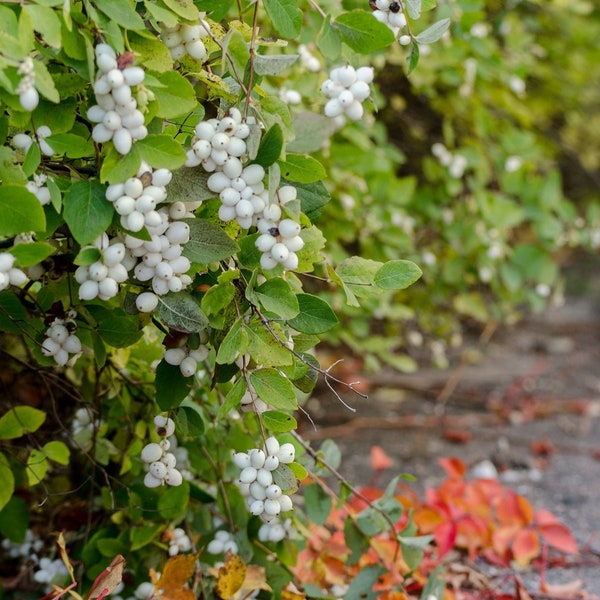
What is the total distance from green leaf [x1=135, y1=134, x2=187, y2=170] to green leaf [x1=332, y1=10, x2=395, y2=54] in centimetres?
26

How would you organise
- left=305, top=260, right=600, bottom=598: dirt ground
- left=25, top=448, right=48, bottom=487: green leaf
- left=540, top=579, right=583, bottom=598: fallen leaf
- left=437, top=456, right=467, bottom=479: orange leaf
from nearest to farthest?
left=25, top=448, right=48, bottom=487: green leaf
left=540, top=579, right=583, bottom=598: fallen leaf
left=437, top=456, right=467, bottom=479: orange leaf
left=305, top=260, right=600, bottom=598: dirt ground

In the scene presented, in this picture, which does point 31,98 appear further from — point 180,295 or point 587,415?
point 587,415

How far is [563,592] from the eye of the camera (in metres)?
1.53

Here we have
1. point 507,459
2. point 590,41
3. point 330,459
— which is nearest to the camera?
point 330,459

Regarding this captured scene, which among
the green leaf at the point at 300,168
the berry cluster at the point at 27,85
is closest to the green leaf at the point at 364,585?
the green leaf at the point at 300,168

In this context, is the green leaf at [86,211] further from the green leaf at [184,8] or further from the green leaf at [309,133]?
the green leaf at [309,133]

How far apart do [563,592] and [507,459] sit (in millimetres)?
909

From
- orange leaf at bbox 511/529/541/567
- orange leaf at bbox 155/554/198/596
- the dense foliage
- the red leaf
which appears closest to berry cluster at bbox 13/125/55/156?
the dense foliage

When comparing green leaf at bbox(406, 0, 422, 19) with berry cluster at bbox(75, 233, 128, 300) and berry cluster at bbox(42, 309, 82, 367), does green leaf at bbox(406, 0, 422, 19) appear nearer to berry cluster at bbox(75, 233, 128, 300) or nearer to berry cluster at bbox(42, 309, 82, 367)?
berry cluster at bbox(75, 233, 128, 300)

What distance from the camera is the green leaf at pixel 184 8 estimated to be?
840 millimetres

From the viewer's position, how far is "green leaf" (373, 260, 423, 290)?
95 cm

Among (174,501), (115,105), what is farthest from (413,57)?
(174,501)

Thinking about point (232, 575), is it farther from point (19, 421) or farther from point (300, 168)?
point (300, 168)

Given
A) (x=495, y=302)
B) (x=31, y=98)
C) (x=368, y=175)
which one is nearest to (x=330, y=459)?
(x=31, y=98)
